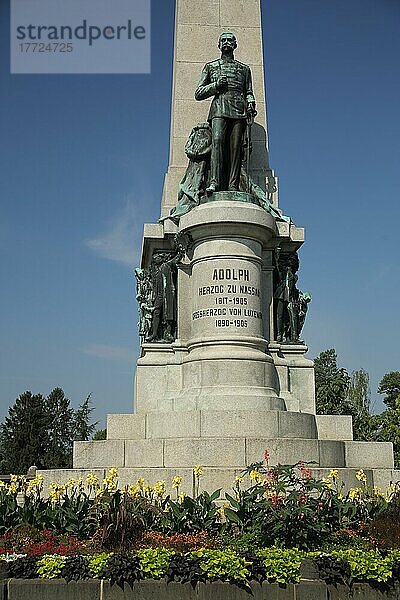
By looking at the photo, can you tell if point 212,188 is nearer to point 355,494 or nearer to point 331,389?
point 355,494

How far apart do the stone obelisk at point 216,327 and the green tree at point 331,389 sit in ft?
137

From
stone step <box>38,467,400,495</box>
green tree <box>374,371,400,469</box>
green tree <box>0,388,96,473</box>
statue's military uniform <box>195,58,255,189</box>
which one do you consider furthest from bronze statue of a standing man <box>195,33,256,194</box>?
green tree <box>0,388,96,473</box>

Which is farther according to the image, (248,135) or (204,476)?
(248,135)

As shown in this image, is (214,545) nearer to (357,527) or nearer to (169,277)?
(357,527)

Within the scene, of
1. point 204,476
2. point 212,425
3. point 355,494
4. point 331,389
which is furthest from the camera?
point 331,389

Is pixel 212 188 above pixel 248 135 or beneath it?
beneath

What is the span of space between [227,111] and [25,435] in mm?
36708

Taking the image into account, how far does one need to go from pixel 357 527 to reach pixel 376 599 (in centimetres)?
193

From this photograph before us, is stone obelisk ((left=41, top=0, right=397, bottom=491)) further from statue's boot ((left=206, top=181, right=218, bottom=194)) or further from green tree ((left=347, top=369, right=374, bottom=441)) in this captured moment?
green tree ((left=347, top=369, right=374, bottom=441))

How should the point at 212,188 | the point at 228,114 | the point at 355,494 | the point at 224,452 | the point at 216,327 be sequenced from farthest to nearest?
the point at 228,114, the point at 212,188, the point at 216,327, the point at 224,452, the point at 355,494

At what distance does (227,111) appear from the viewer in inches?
635

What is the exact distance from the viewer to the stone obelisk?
13344mm

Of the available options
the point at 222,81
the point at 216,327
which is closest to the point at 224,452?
the point at 216,327

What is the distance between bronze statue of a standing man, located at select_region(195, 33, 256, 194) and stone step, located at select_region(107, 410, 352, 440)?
496 cm
